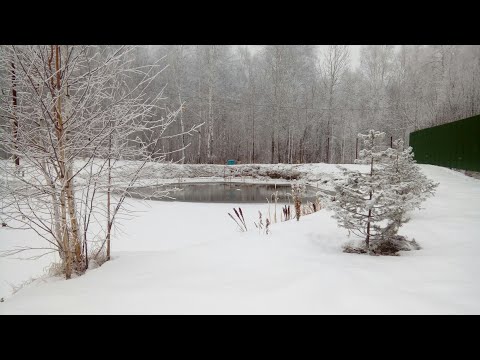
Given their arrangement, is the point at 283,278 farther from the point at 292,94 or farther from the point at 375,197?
the point at 292,94

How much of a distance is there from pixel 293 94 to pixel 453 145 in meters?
12.0

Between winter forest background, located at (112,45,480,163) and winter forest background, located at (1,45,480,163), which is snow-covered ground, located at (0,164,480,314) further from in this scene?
winter forest background, located at (112,45,480,163)

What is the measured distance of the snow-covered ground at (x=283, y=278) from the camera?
189cm

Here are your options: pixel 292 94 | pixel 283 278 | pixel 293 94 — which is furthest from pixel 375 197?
pixel 293 94

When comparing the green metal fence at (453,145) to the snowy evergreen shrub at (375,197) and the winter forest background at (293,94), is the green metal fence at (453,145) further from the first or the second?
the snowy evergreen shrub at (375,197)

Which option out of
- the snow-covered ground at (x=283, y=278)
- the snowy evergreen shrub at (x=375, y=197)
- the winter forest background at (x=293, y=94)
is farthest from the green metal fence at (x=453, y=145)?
the snowy evergreen shrub at (x=375, y=197)

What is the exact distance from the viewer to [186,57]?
2155cm

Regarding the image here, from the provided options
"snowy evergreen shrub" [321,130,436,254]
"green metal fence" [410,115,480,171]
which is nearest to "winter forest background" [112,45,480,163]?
"green metal fence" [410,115,480,171]

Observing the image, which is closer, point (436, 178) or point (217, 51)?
point (436, 178)

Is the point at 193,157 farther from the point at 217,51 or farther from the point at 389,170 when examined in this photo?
the point at 389,170

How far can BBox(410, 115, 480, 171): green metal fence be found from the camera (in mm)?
9570

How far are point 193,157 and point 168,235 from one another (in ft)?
56.6
